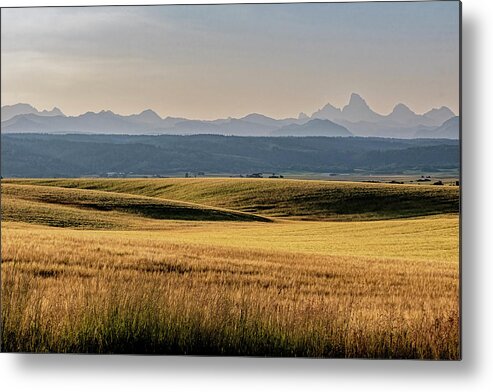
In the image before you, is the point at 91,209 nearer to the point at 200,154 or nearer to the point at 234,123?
the point at 200,154

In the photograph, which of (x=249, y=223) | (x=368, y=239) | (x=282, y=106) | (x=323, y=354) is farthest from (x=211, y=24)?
(x=323, y=354)

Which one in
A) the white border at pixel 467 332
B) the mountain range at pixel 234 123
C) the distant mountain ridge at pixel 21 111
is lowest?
the white border at pixel 467 332

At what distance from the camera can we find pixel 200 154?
679 centimetres

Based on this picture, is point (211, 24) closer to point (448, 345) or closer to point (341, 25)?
point (341, 25)

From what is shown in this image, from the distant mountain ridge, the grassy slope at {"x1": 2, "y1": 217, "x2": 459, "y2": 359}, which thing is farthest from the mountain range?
the grassy slope at {"x1": 2, "y1": 217, "x2": 459, "y2": 359}

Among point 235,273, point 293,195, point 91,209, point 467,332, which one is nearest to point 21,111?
point 91,209

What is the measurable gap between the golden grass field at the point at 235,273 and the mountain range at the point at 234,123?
362 mm

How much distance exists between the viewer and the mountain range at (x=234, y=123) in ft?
22.1

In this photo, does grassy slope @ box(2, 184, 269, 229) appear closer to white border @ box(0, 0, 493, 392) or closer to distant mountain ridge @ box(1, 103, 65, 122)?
distant mountain ridge @ box(1, 103, 65, 122)

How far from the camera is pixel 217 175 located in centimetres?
675

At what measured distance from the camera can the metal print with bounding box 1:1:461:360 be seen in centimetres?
650

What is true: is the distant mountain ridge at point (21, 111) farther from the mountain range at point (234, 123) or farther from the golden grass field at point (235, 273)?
the golden grass field at point (235, 273)

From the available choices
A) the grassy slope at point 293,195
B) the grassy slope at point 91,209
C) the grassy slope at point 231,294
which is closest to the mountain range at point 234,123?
the grassy slope at point 293,195

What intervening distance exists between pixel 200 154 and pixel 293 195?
71 cm
